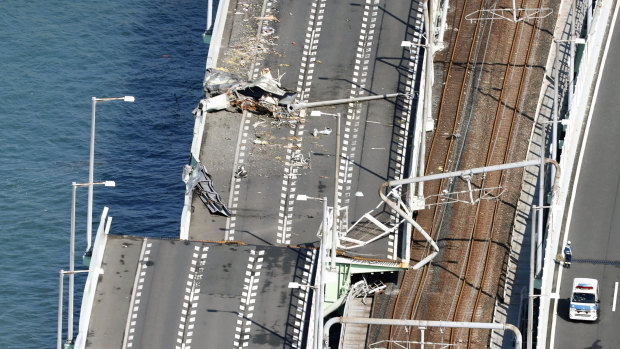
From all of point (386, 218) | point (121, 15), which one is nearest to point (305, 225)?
point (386, 218)

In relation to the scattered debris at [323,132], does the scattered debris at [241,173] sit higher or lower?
lower

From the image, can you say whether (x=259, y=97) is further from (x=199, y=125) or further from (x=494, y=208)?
(x=494, y=208)

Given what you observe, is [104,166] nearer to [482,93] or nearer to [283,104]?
[283,104]

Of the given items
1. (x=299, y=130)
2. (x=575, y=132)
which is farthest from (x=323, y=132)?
(x=575, y=132)

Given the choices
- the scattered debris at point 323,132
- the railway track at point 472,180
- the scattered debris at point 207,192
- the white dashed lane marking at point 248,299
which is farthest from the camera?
the scattered debris at point 323,132

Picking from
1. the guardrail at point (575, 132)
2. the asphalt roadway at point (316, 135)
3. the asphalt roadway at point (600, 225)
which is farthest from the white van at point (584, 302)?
the asphalt roadway at point (316, 135)

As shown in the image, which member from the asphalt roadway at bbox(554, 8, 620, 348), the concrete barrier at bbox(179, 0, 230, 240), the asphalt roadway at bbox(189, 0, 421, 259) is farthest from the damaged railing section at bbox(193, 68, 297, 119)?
the asphalt roadway at bbox(554, 8, 620, 348)

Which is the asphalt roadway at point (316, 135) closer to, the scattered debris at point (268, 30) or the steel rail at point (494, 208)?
the scattered debris at point (268, 30)
